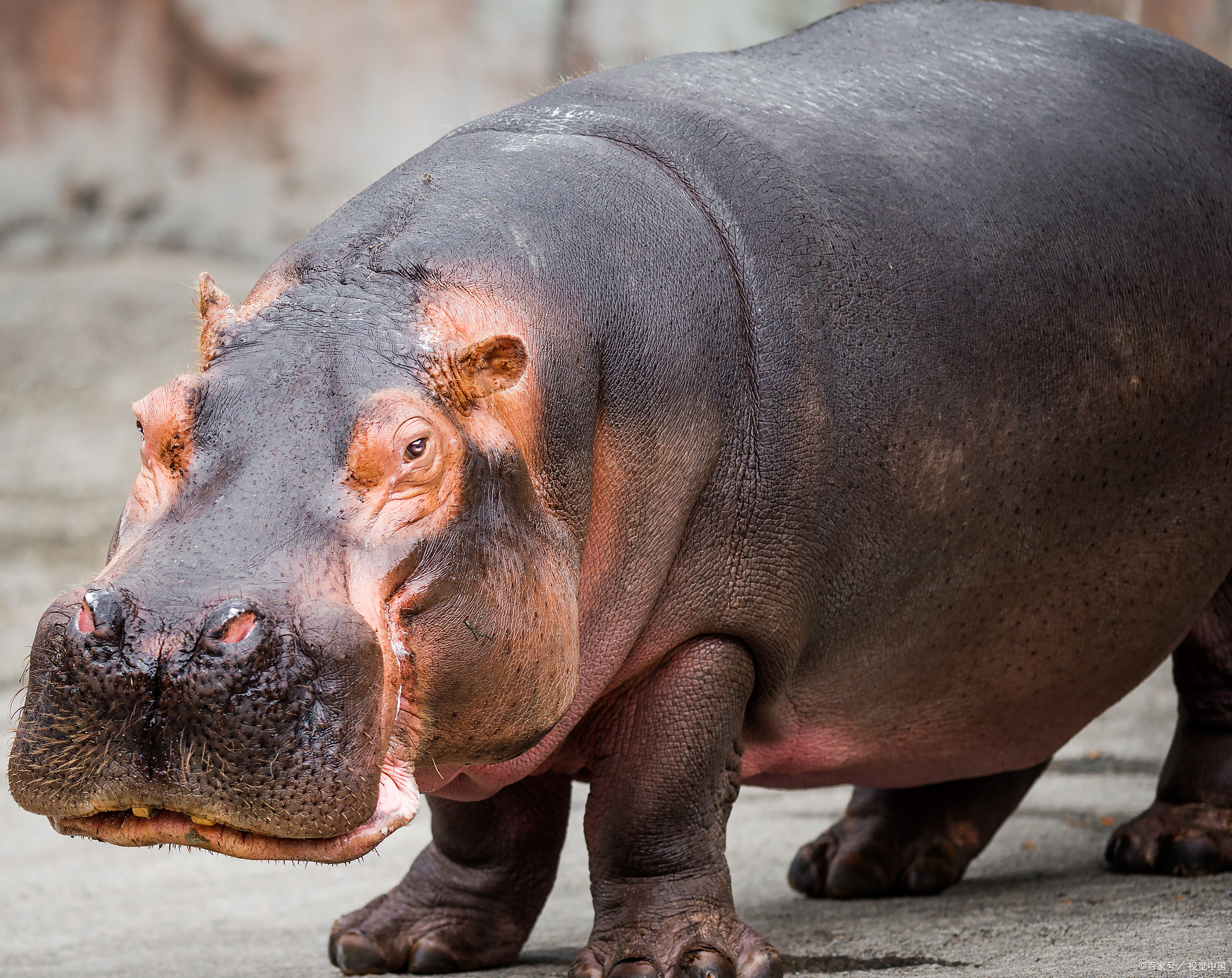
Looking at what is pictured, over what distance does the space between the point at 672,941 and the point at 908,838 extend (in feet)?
4.81

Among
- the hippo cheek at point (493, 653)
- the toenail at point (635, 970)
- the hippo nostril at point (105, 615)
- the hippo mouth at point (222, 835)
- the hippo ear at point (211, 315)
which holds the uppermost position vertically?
the hippo ear at point (211, 315)

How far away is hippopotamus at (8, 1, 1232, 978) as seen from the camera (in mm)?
2354

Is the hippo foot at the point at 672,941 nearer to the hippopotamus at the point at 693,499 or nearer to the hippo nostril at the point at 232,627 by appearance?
the hippopotamus at the point at 693,499

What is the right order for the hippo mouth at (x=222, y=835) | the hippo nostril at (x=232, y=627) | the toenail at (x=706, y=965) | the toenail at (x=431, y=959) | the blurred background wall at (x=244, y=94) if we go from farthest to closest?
the blurred background wall at (x=244, y=94)
the toenail at (x=431, y=959)
the toenail at (x=706, y=965)
the hippo mouth at (x=222, y=835)
the hippo nostril at (x=232, y=627)

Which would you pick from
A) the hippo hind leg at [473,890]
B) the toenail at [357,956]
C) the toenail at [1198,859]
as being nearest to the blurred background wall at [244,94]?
the toenail at [1198,859]

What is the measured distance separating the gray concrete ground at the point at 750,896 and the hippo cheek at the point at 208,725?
46cm

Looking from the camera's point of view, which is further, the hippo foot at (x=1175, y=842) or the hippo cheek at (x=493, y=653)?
the hippo foot at (x=1175, y=842)

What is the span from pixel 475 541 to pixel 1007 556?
133 centimetres

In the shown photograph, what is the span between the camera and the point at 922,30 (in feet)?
12.7

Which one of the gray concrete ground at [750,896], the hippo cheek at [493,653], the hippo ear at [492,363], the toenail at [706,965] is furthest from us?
the gray concrete ground at [750,896]

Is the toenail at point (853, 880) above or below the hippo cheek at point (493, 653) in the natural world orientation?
below

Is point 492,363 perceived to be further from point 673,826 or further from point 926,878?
point 926,878

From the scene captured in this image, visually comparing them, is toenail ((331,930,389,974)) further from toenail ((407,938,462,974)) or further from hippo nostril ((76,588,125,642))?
hippo nostril ((76,588,125,642))

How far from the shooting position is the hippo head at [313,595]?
226 centimetres
